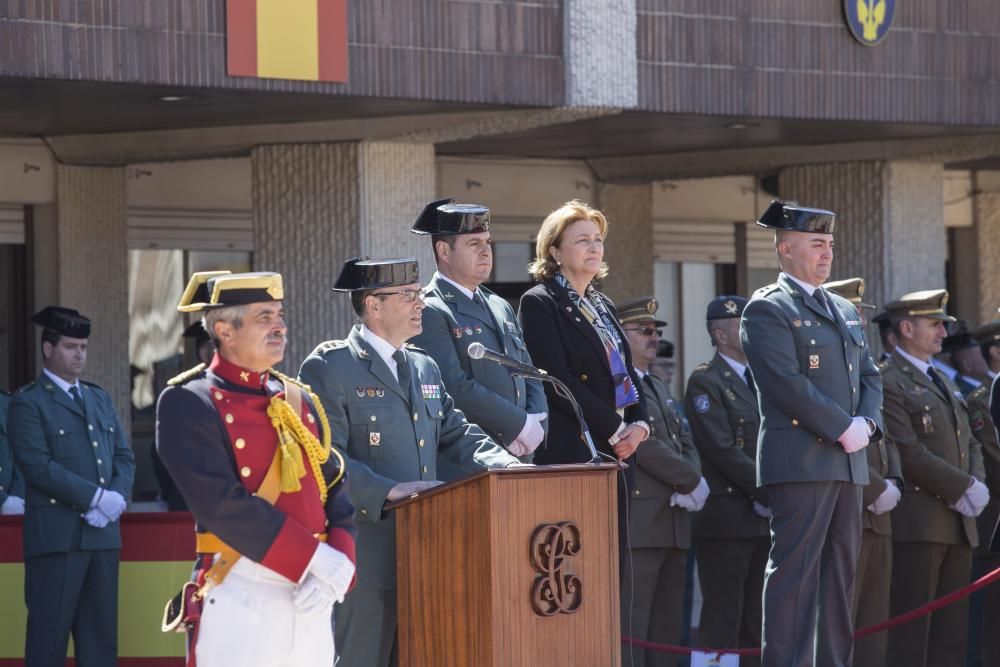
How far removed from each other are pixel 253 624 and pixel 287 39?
4788 millimetres

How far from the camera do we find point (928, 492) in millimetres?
8953

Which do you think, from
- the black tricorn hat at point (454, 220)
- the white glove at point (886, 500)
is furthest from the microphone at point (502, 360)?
the white glove at point (886, 500)

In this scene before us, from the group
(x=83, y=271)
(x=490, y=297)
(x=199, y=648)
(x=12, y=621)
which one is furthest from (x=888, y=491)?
(x=83, y=271)

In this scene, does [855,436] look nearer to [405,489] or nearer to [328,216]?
[405,489]

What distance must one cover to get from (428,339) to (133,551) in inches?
98.4

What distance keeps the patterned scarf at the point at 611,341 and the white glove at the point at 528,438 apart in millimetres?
461

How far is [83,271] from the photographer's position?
11531 millimetres

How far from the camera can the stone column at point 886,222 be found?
11.9 m

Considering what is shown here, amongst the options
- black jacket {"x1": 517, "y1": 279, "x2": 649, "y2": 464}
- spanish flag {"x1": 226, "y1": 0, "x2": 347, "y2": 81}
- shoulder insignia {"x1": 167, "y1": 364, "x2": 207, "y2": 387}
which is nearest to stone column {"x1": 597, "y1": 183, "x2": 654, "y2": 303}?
spanish flag {"x1": 226, "y1": 0, "x2": 347, "y2": 81}

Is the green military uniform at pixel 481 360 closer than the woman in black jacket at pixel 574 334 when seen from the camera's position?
Yes

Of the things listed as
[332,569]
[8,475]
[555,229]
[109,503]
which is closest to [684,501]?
[555,229]

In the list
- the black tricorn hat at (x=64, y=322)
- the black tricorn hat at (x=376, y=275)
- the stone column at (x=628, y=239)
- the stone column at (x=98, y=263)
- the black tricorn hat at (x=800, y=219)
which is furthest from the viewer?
the stone column at (x=628, y=239)

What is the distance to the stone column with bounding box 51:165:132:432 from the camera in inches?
449

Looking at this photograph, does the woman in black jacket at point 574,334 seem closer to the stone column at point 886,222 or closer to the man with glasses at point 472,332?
the man with glasses at point 472,332
